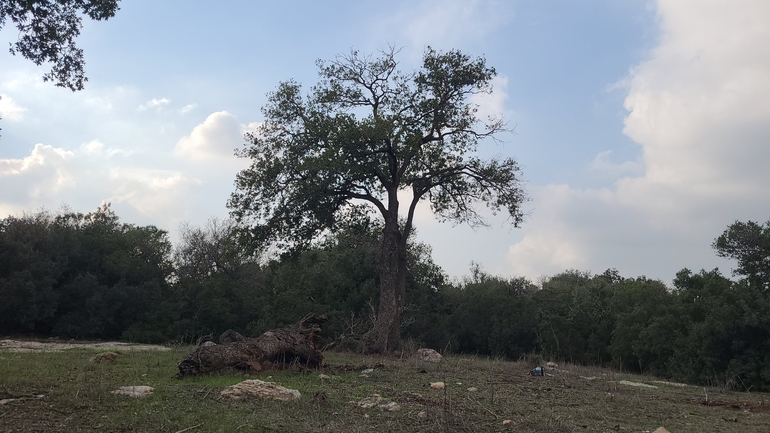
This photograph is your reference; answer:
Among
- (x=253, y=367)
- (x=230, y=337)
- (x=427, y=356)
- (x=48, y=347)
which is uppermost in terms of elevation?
(x=230, y=337)

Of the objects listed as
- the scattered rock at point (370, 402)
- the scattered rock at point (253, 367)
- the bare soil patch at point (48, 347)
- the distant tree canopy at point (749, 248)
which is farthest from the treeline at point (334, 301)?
the scattered rock at point (370, 402)

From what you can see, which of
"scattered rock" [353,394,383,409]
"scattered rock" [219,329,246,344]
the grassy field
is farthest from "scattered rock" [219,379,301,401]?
"scattered rock" [219,329,246,344]

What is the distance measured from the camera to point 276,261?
71.3 feet

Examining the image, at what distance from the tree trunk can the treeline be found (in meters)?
0.72

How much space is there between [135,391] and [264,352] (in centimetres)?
310

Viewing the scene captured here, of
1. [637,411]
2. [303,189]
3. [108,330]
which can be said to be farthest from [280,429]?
[108,330]

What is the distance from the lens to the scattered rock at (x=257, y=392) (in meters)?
Result: 7.04

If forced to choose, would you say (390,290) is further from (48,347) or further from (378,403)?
(378,403)

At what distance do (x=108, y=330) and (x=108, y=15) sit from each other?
18276 millimetres

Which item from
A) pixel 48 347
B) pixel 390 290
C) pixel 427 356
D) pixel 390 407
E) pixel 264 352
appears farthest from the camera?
pixel 390 290

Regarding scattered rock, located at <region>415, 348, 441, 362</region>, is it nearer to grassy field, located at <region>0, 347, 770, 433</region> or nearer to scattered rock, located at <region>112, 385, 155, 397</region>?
grassy field, located at <region>0, 347, 770, 433</region>

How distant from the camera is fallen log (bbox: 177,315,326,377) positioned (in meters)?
8.90

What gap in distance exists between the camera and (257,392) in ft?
23.5

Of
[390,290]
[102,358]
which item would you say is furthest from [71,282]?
[102,358]
